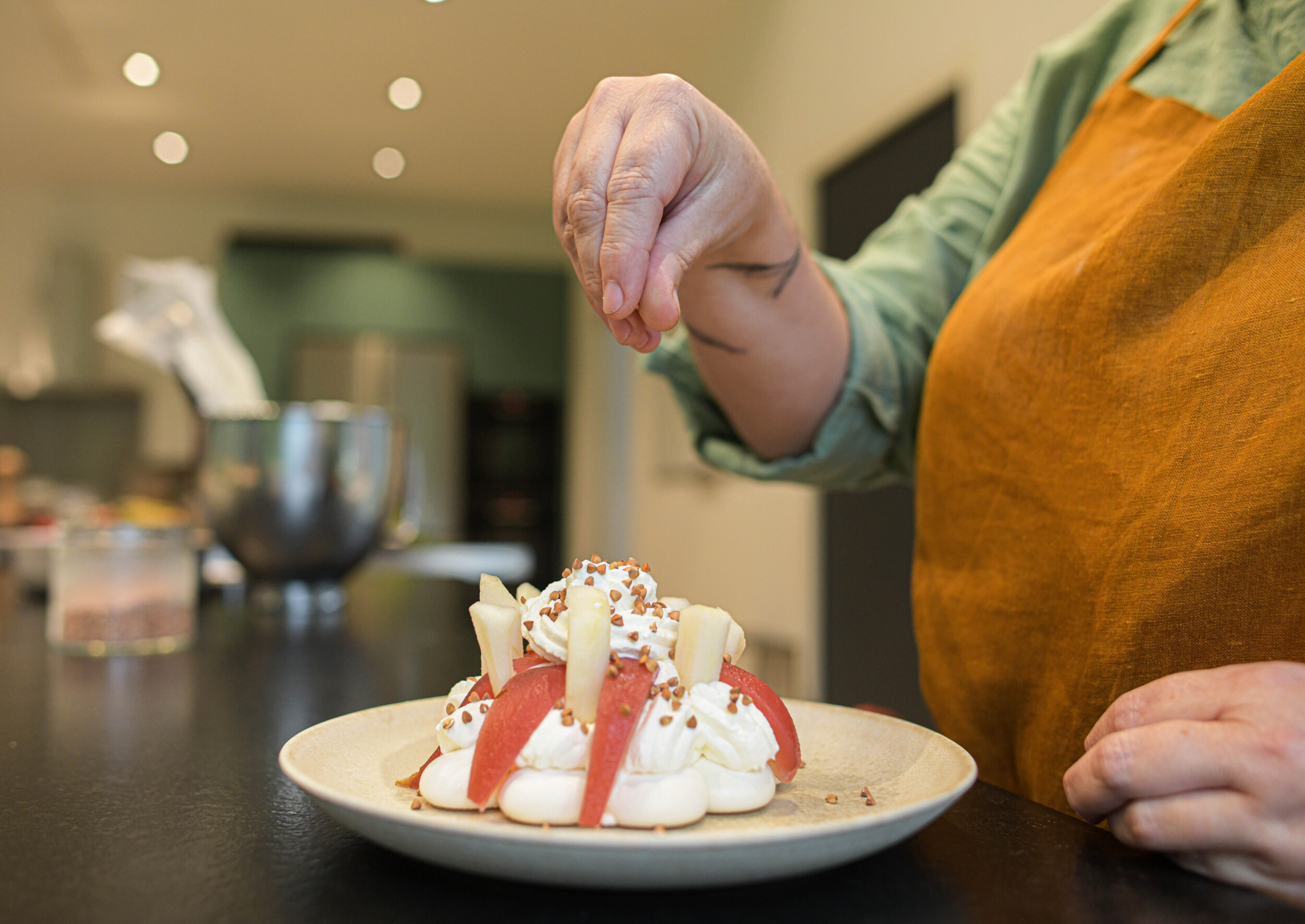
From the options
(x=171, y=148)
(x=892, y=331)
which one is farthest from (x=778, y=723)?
(x=171, y=148)

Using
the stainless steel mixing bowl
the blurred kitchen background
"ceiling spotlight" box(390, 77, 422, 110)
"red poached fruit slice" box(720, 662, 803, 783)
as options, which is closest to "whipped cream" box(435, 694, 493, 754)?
"red poached fruit slice" box(720, 662, 803, 783)

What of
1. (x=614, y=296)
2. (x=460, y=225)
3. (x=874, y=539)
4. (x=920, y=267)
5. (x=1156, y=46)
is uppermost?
(x=460, y=225)

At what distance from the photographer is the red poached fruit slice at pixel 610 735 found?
0.36 meters

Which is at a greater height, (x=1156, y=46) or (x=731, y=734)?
(x=1156, y=46)

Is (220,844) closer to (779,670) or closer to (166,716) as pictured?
(166,716)

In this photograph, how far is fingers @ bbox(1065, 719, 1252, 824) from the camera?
14.2 inches

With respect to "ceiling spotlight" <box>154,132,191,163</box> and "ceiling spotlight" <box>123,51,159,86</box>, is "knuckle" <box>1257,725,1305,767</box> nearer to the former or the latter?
"ceiling spotlight" <box>123,51,159,86</box>

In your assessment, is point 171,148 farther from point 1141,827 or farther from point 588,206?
point 1141,827

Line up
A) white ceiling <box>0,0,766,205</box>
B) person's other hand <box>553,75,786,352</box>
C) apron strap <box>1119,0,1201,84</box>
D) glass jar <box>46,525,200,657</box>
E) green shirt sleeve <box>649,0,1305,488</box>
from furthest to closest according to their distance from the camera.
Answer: white ceiling <box>0,0,766,205</box> → glass jar <box>46,525,200,657</box> → green shirt sleeve <box>649,0,1305,488</box> → apron strap <box>1119,0,1201,84</box> → person's other hand <box>553,75,786,352</box>

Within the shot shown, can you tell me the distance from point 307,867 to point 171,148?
5.47 metres

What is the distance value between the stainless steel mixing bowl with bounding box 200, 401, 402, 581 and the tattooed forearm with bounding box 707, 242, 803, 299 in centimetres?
77

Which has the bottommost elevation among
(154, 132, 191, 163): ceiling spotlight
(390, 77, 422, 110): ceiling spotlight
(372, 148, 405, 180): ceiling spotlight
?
(390, 77, 422, 110): ceiling spotlight

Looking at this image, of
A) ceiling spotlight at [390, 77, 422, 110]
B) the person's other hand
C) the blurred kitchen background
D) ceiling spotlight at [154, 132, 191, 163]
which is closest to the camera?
the person's other hand

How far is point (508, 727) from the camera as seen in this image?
384 millimetres
